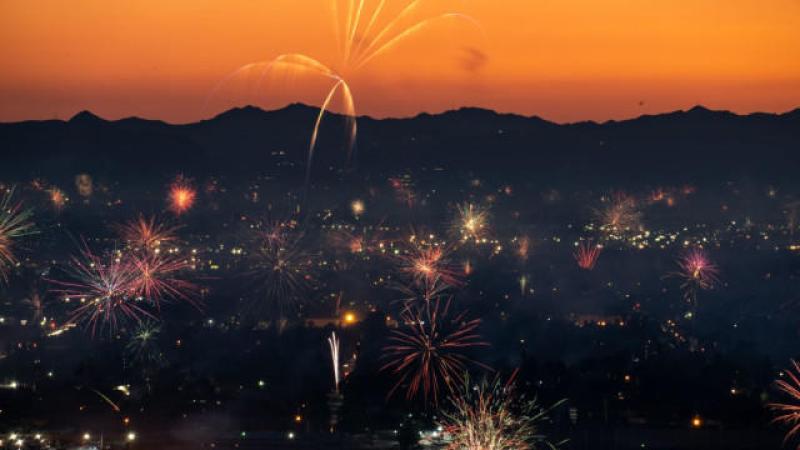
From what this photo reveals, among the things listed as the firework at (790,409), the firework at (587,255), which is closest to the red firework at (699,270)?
the firework at (587,255)

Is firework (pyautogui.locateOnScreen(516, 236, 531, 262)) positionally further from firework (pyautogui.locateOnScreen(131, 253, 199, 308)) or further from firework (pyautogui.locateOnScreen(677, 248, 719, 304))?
firework (pyautogui.locateOnScreen(131, 253, 199, 308))

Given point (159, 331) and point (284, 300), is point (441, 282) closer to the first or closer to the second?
point (284, 300)

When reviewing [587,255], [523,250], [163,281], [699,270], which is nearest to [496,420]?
[163,281]

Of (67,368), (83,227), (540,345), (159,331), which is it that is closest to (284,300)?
(159,331)

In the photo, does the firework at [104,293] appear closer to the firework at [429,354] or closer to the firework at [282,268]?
the firework at [282,268]

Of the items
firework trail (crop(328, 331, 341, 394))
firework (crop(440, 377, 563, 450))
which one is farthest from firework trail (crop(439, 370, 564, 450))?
firework trail (crop(328, 331, 341, 394))
